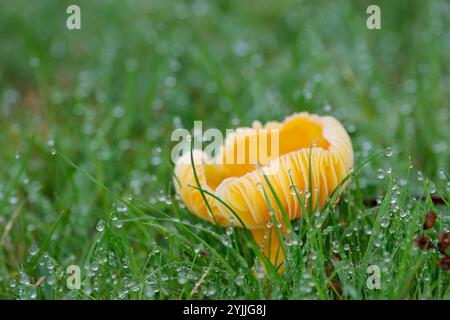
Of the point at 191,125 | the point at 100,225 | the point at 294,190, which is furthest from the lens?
the point at 191,125

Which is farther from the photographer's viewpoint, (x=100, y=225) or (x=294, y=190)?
(x=100, y=225)

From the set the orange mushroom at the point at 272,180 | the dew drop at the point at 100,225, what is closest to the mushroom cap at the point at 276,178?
the orange mushroom at the point at 272,180

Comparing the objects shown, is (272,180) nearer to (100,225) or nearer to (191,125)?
(100,225)

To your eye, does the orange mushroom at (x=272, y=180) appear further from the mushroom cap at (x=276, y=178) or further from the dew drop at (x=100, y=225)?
the dew drop at (x=100, y=225)

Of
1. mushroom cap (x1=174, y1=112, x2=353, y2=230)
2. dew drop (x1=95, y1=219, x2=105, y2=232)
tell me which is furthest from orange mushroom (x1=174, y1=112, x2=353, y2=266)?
dew drop (x1=95, y1=219, x2=105, y2=232)

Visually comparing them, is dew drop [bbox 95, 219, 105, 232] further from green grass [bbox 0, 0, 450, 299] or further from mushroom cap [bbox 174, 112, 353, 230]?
mushroom cap [bbox 174, 112, 353, 230]

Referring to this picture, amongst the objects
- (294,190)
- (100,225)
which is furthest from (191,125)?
(294,190)

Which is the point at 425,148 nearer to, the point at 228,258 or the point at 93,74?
the point at 228,258
